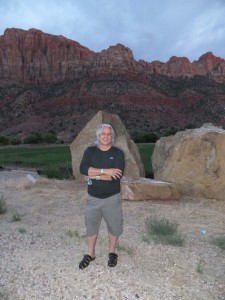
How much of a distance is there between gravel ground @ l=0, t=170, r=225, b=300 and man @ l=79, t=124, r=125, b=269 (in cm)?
42

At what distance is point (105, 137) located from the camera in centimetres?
589

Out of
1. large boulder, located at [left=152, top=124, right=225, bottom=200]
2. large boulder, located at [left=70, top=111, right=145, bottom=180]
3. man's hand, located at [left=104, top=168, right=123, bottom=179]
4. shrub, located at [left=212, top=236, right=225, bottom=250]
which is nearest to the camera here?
man's hand, located at [left=104, top=168, right=123, bottom=179]

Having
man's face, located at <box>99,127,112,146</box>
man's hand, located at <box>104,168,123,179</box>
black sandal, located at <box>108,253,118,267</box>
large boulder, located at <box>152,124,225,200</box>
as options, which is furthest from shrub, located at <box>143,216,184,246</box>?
large boulder, located at <box>152,124,225,200</box>

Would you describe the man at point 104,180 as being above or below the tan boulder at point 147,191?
above

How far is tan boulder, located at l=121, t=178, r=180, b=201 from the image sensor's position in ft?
37.0

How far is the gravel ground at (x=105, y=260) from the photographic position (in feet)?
17.9

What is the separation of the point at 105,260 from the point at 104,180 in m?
1.31

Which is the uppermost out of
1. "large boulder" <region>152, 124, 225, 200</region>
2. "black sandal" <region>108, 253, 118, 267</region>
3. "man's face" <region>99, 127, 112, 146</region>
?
"man's face" <region>99, 127, 112, 146</region>

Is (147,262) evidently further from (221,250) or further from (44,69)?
(44,69)

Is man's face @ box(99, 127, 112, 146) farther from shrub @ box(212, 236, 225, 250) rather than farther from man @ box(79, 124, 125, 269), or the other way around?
shrub @ box(212, 236, 225, 250)

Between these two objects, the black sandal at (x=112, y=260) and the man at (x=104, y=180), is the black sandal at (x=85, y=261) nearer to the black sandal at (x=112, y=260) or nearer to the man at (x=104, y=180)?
the man at (x=104, y=180)

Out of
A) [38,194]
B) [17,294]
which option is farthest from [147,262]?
[38,194]

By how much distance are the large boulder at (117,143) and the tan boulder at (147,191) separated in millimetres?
1910

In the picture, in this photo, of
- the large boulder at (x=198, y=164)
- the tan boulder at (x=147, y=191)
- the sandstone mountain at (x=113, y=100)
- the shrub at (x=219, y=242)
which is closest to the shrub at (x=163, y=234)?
the shrub at (x=219, y=242)
